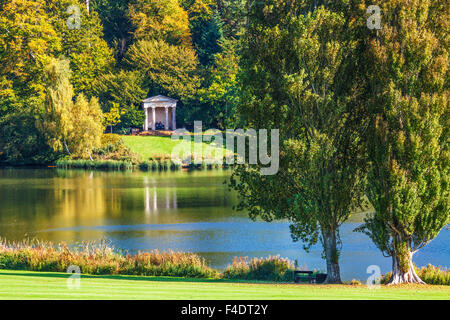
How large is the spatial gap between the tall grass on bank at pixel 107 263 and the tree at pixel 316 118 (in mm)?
3328

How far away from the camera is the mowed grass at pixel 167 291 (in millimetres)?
12121

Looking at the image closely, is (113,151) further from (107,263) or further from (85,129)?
(107,263)

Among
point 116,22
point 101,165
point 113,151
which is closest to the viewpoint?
point 101,165

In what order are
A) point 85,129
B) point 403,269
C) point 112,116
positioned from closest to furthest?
1. point 403,269
2. point 85,129
3. point 112,116

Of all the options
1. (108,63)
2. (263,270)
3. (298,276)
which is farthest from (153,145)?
(298,276)

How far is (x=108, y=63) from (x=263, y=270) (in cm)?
5493

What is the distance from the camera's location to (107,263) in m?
19.0

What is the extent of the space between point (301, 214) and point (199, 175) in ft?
101

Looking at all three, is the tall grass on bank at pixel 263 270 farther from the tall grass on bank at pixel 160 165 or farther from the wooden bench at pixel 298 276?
the tall grass on bank at pixel 160 165

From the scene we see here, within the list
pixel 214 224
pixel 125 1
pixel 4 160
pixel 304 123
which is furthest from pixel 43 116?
pixel 304 123

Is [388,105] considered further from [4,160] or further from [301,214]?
[4,160]

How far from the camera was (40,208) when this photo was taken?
33.5 m

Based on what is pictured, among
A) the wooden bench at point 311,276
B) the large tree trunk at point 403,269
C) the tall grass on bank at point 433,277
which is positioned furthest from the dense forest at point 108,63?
the large tree trunk at point 403,269

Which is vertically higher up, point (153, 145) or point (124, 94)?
point (124, 94)
